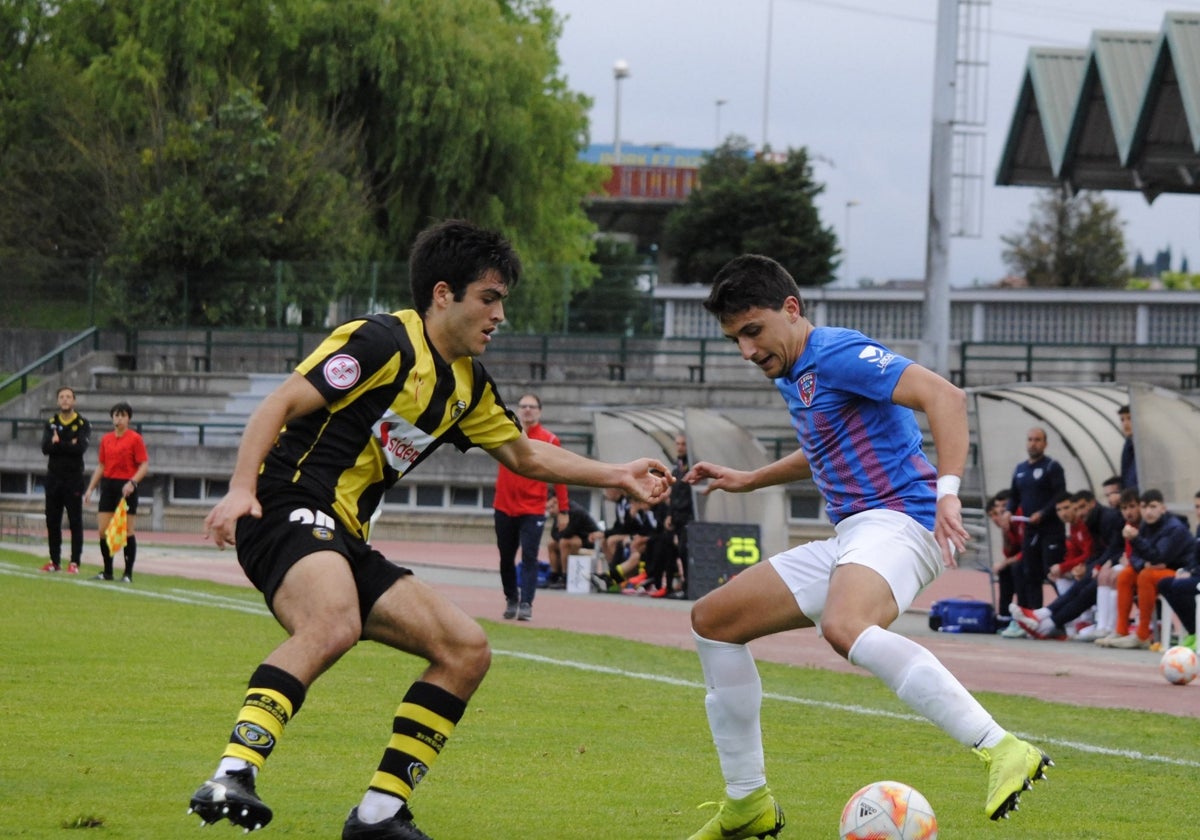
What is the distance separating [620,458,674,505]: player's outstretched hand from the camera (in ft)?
22.6

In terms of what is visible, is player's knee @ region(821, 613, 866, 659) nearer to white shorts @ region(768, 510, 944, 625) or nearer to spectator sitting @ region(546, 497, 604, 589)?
white shorts @ region(768, 510, 944, 625)

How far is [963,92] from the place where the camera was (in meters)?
30.6

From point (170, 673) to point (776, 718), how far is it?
392 centimetres

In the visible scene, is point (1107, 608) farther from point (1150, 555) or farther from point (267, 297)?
point (267, 297)

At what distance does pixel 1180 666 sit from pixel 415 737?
800 cm

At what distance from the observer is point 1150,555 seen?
50.6 ft

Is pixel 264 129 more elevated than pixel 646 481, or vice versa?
pixel 264 129

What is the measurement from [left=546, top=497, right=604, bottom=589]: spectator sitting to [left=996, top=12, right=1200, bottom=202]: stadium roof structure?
32.5 ft

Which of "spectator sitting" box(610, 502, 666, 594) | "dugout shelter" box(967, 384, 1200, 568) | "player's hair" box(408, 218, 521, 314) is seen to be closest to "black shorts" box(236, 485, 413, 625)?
"player's hair" box(408, 218, 521, 314)

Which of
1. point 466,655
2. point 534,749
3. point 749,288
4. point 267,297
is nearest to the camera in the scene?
point 466,655

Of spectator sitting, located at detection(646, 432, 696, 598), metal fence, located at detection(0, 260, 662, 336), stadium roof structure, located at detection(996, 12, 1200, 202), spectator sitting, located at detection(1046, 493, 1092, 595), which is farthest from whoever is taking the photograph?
metal fence, located at detection(0, 260, 662, 336)

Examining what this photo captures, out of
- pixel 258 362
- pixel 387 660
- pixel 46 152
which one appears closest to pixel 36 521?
pixel 258 362

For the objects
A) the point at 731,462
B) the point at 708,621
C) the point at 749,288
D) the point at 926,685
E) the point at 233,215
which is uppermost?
the point at 233,215

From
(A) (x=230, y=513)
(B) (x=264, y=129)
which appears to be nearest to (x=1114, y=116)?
(B) (x=264, y=129)
